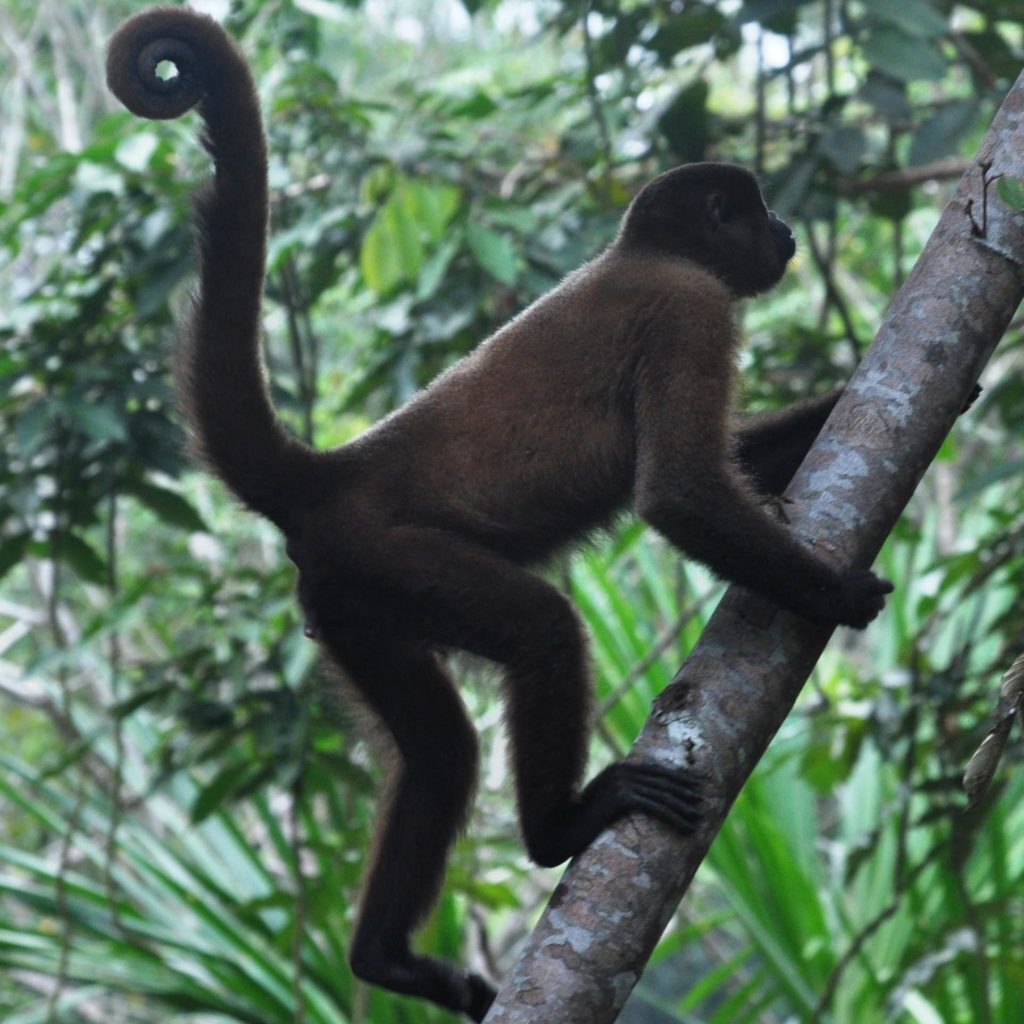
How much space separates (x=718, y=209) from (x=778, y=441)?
68 cm

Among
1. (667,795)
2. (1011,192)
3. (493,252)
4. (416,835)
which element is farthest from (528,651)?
(493,252)

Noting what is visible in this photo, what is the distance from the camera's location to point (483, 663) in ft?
10.3

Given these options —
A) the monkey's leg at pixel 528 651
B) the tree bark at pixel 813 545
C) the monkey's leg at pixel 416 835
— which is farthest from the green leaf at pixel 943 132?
the monkey's leg at pixel 416 835

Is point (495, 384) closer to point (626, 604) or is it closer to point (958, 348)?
point (958, 348)

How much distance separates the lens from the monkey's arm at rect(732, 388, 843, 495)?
338 centimetres

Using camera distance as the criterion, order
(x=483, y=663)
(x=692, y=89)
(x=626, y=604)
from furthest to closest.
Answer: (x=626, y=604) → (x=692, y=89) → (x=483, y=663)

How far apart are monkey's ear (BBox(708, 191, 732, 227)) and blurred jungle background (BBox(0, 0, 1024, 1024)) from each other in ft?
2.22

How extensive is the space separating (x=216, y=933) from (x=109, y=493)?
8.06 feet

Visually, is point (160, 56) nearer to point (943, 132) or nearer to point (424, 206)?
point (424, 206)

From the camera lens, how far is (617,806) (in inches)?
91.7

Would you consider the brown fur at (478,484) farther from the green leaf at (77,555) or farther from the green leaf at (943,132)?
the green leaf at (77,555)

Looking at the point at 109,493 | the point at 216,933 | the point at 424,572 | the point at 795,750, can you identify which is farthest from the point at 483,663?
the point at 216,933

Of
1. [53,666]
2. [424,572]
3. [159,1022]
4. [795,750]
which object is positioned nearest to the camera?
[424,572]

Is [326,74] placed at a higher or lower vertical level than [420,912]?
higher
